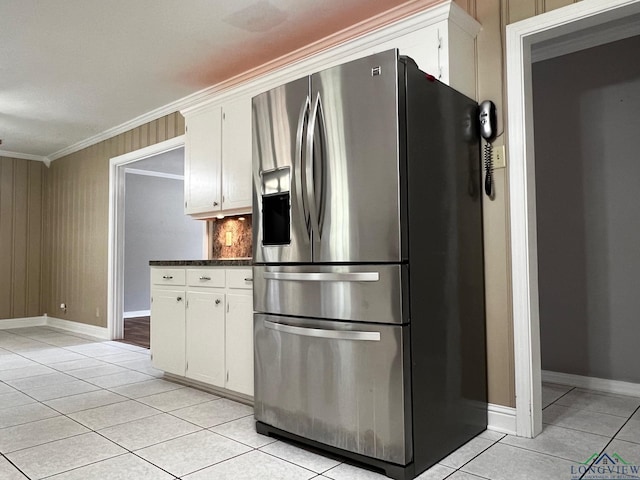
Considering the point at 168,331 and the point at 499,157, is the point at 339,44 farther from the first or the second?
the point at 168,331

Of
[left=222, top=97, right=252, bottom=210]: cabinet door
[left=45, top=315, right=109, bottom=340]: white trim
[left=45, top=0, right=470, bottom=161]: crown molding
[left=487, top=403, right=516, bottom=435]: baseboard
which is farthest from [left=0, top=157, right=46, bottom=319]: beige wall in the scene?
[left=487, top=403, right=516, bottom=435]: baseboard

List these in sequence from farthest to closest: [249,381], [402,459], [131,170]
→ [131,170] < [249,381] < [402,459]

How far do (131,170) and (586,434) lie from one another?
7.36 meters

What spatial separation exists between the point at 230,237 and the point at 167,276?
73cm

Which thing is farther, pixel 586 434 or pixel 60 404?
pixel 60 404

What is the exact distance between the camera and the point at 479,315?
2488 mm

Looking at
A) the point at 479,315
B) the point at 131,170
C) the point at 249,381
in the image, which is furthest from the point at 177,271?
the point at 131,170

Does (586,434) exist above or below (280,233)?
below

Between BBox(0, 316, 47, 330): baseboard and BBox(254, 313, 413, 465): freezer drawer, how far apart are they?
18.6 feet

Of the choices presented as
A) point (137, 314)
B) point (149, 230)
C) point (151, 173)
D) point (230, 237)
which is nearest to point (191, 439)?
point (230, 237)

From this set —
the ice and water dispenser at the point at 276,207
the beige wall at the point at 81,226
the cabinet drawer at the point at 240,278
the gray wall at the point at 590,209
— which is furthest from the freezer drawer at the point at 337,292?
the beige wall at the point at 81,226

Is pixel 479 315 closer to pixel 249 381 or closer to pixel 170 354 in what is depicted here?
pixel 249 381

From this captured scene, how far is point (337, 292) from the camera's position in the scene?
6.89ft

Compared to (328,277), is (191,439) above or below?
below
